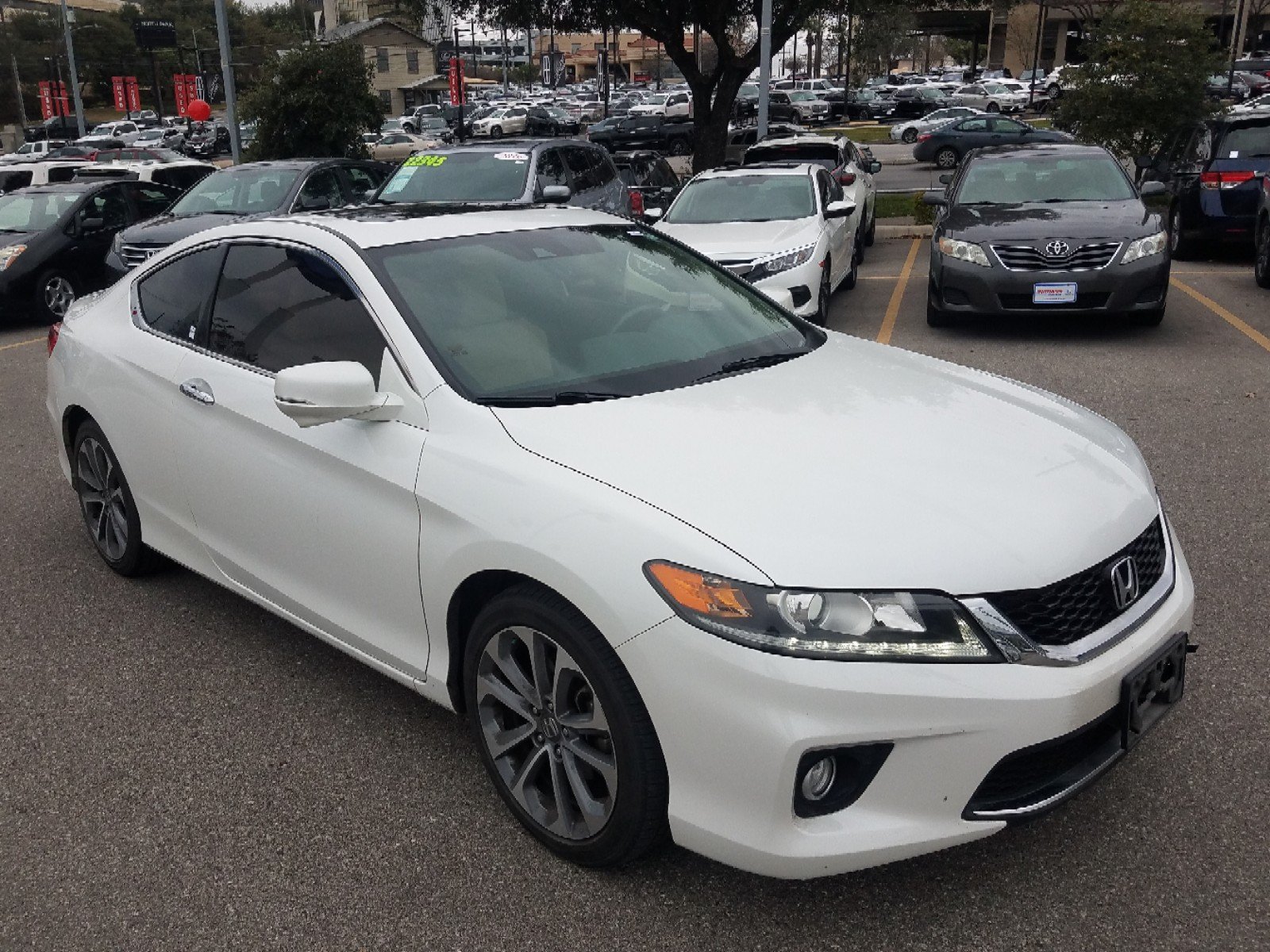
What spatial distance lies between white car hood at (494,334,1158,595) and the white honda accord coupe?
1cm

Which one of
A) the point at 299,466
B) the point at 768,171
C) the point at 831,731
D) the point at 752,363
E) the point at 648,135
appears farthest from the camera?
the point at 648,135

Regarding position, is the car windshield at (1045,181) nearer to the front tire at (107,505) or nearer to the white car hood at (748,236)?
the white car hood at (748,236)

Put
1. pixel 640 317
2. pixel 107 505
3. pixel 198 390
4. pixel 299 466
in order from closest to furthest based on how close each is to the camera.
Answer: pixel 299 466 < pixel 640 317 < pixel 198 390 < pixel 107 505

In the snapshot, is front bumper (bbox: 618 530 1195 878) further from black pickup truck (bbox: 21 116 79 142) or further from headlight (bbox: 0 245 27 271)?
black pickup truck (bbox: 21 116 79 142)

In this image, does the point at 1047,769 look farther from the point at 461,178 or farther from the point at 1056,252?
the point at 461,178

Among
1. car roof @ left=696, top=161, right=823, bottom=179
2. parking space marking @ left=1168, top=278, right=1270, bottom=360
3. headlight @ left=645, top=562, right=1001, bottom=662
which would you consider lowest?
parking space marking @ left=1168, top=278, right=1270, bottom=360

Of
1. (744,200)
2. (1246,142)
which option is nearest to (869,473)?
(744,200)

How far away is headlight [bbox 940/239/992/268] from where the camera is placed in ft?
30.8

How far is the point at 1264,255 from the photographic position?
11352 mm

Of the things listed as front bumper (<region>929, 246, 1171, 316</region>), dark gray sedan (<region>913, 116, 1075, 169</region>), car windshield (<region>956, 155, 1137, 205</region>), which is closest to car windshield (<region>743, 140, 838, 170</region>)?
car windshield (<region>956, 155, 1137, 205</region>)

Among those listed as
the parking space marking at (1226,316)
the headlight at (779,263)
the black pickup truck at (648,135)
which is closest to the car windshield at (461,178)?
the headlight at (779,263)

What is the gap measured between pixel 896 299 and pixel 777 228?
6.99 feet

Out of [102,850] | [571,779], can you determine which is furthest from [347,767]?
[571,779]

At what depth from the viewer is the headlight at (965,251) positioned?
9391 mm
